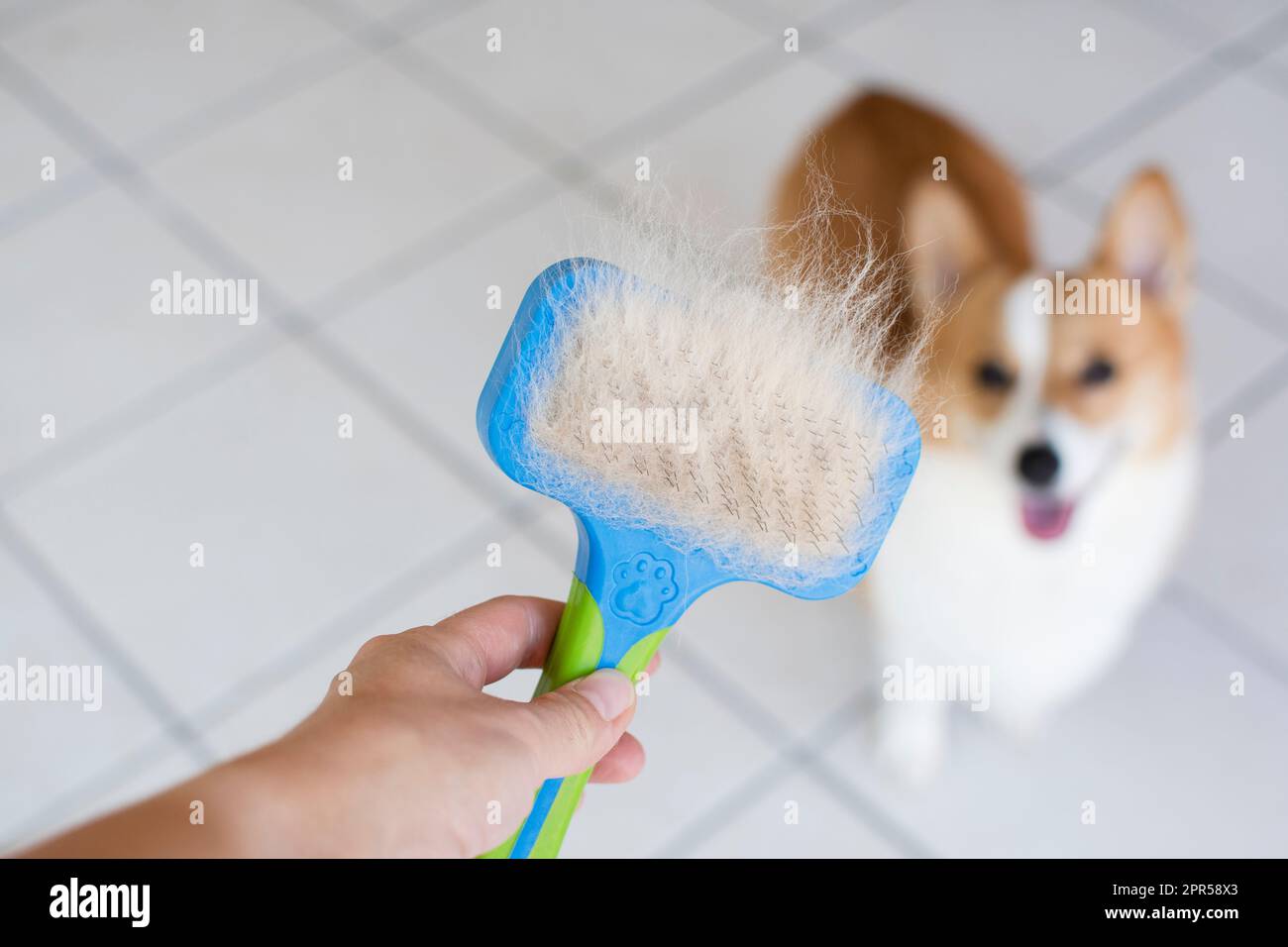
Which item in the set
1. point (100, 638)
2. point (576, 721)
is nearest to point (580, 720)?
point (576, 721)

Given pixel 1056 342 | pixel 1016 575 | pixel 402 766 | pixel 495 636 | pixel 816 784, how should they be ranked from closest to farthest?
pixel 402 766
pixel 495 636
pixel 1056 342
pixel 1016 575
pixel 816 784

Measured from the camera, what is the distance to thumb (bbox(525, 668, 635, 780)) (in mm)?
674

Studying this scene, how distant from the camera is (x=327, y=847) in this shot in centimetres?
58

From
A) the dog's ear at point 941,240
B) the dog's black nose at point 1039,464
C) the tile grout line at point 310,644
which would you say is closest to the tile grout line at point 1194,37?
the dog's ear at point 941,240

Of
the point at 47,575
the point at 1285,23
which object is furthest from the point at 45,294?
the point at 1285,23

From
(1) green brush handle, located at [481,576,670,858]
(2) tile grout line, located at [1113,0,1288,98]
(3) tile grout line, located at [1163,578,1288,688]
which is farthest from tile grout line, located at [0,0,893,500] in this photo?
(1) green brush handle, located at [481,576,670,858]

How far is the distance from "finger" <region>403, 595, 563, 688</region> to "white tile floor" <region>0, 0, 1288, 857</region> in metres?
0.37

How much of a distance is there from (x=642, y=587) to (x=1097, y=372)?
0.74m

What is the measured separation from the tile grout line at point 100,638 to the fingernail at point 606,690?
1.00m

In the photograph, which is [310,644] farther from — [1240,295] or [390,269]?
[1240,295]

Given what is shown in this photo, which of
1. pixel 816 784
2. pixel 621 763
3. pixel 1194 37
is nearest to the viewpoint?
pixel 621 763

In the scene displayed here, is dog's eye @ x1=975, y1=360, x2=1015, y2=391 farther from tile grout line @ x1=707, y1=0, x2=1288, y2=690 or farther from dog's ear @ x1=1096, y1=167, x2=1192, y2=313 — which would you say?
tile grout line @ x1=707, y1=0, x2=1288, y2=690

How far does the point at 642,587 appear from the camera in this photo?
0.69 metres

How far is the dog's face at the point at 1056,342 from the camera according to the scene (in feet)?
4.00
